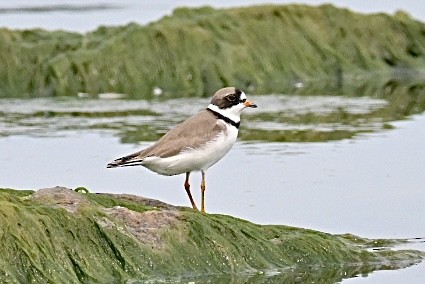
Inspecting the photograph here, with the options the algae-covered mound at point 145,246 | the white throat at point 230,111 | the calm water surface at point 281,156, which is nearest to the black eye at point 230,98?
the white throat at point 230,111

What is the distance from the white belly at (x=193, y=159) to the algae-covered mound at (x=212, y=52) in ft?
23.2

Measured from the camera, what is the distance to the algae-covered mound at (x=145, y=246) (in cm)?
747

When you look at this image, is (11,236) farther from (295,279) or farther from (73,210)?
(295,279)

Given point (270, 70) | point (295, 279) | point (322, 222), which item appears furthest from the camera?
point (270, 70)

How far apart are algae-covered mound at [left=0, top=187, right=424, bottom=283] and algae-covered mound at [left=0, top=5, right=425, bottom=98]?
7749 mm

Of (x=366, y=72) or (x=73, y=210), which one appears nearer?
(x=73, y=210)

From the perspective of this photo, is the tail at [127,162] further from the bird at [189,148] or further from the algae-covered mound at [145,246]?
the algae-covered mound at [145,246]

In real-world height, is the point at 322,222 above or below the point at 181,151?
below

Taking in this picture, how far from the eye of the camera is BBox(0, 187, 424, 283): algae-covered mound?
7473mm

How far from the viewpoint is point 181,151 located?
9000 millimetres

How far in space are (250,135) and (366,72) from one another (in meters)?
4.74

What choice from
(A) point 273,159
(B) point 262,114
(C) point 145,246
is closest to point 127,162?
(C) point 145,246

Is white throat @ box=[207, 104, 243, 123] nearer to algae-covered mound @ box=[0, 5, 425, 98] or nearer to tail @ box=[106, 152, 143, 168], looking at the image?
tail @ box=[106, 152, 143, 168]

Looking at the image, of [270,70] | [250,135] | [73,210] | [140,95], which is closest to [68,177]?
[250,135]
